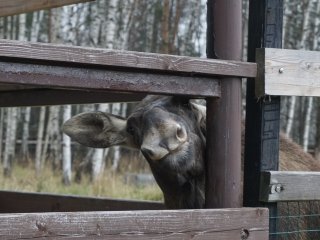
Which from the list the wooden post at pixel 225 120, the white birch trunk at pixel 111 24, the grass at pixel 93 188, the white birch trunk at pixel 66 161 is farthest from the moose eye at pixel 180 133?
the white birch trunk at pixel 111 24

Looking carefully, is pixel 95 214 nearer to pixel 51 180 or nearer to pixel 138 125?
pixel 138 125

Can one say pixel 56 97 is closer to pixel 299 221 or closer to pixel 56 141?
pixel 299 221

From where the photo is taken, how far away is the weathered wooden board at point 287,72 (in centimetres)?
350

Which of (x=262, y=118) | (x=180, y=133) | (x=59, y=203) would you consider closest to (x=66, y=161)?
(x=59, y=203)

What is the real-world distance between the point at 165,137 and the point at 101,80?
806 mm

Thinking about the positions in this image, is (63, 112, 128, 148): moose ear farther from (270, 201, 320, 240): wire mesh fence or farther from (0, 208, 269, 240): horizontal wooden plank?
(0, 208, 269, 240): horizontal wooden plank

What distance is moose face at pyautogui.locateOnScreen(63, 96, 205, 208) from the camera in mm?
3842

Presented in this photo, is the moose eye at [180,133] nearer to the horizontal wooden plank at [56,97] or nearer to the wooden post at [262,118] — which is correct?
the wooden post at [262,118]

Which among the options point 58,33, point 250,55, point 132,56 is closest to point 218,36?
point 250,55

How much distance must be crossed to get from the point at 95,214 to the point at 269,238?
108cm

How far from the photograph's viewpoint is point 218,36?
3553 millimetres

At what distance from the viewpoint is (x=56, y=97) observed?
16.6 feet

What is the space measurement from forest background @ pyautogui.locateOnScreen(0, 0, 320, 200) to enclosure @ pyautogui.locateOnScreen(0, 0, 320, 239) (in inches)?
255

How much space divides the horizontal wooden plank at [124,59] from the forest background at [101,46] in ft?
22.1
